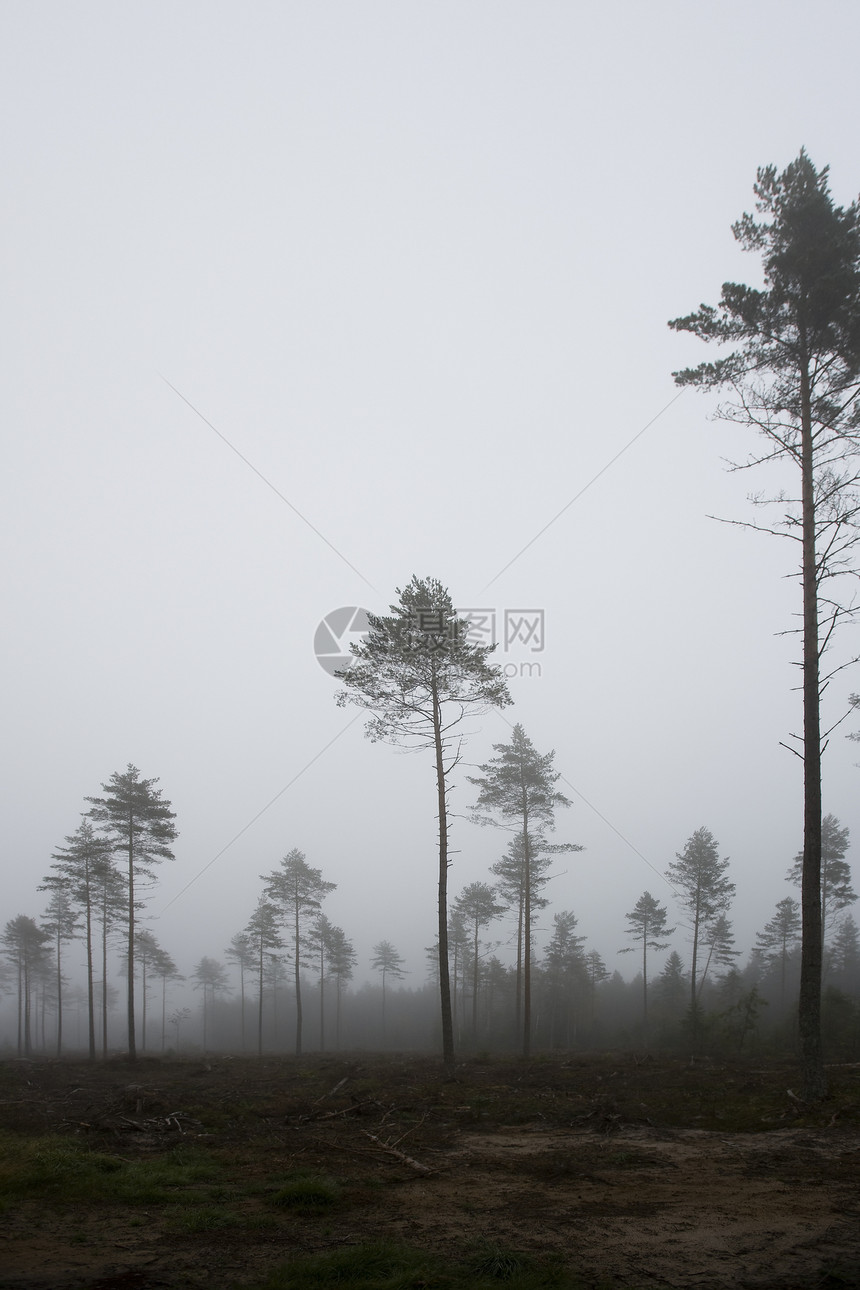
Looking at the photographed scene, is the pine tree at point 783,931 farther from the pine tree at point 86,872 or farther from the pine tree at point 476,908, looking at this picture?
the pine tree at point 86,872

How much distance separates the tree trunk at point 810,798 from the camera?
1121cm

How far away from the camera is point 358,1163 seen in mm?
9094

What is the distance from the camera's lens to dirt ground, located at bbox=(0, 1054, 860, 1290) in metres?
5.48

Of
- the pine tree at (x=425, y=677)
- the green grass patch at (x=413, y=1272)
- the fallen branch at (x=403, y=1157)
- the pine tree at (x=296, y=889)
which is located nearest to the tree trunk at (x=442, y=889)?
the pine tree at (x=425, y=677)

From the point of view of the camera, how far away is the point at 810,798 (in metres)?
11.8

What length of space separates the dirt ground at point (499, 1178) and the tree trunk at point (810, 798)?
3.10ft

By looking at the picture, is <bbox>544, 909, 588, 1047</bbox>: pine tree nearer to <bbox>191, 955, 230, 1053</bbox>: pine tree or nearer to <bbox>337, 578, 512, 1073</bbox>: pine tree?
<bbox>337, 578, 512, 1073</bbox>: pine tree

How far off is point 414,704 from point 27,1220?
531 inches

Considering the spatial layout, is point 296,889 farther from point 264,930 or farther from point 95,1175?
point 95,1175

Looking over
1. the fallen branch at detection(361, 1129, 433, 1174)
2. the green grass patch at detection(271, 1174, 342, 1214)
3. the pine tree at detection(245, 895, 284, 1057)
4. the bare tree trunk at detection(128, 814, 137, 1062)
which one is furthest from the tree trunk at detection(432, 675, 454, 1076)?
the pine tree at detection(245, 895, 284, 1057)

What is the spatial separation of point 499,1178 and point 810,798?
8.13 m

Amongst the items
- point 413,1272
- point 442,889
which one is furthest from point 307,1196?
point 442,889

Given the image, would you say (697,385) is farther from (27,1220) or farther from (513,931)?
(513,931)

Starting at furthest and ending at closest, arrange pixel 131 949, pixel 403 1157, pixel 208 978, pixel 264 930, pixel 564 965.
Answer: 1. pixel 208 978
2. pixel 564 965
3. pixel 264 930
4. pixel 131 949
5. pixel 403 1157
